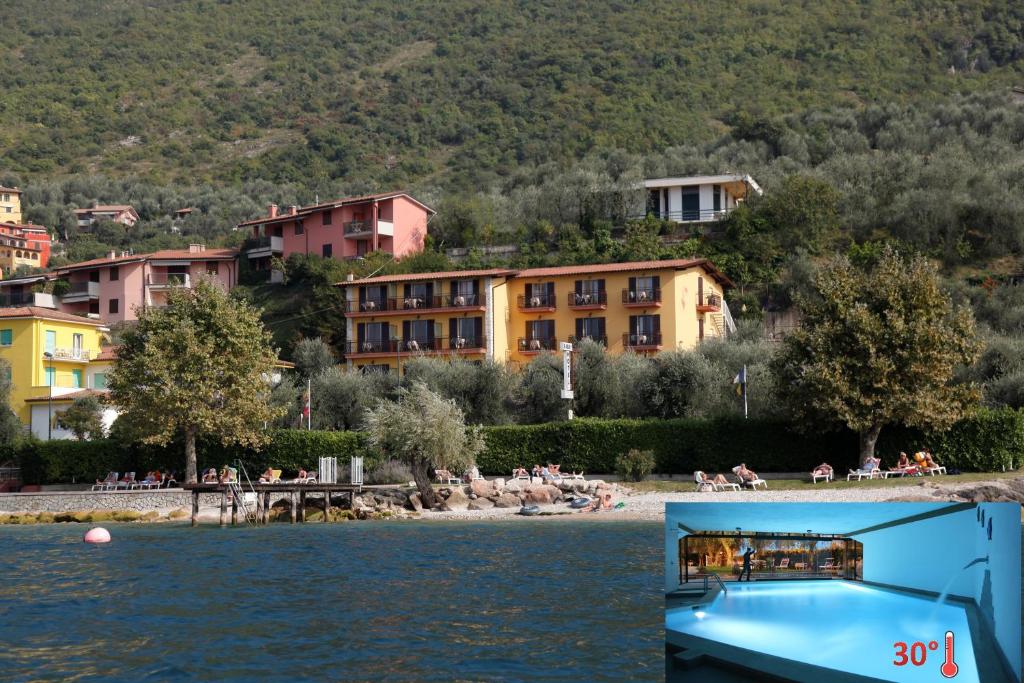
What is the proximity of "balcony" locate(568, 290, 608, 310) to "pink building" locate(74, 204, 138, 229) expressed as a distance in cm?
6682

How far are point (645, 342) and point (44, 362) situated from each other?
114 feet

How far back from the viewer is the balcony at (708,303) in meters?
68.2

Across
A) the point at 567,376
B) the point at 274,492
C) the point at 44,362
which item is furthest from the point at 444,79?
the point at 274,492

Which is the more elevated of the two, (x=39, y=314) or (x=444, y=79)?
(x=444, y=79)

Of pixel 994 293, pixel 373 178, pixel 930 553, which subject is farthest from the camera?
pixel 373 178

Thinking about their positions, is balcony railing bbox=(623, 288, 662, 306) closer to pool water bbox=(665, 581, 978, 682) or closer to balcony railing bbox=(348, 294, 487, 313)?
balcony railing bbox=(348, 294, 487, 313)

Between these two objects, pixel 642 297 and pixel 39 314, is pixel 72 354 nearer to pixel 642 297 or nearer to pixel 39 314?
pixel 39 314

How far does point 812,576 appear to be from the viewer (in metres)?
4.75

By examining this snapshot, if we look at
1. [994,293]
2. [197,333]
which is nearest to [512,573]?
[197,333]

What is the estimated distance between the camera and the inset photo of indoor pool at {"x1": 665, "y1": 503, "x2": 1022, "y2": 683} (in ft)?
14.9

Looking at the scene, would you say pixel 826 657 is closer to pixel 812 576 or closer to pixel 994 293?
pixel 812 576

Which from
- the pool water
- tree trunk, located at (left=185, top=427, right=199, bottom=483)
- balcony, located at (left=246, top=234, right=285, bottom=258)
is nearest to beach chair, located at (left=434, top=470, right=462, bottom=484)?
tree trunk, located at (left=185, top=427, right=199, bottom=483)

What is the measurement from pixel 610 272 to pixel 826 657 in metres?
63.1

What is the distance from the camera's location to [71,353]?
71062mm
